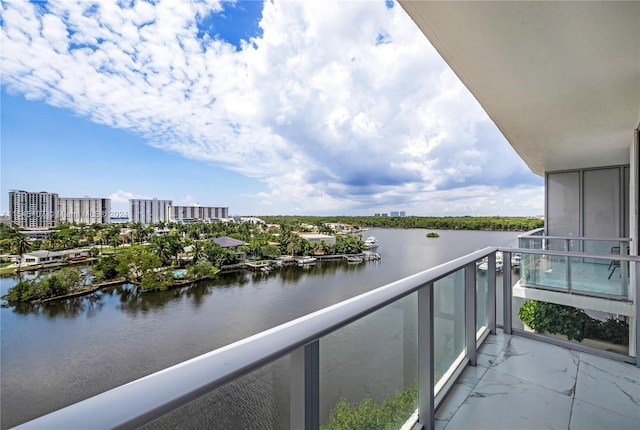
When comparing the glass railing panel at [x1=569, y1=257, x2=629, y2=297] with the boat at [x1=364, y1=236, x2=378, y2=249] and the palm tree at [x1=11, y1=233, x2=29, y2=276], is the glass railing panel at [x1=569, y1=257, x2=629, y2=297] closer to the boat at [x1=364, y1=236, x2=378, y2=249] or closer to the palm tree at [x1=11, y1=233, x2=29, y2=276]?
the palm tree at [x1=11, y1=233, x2=29, y2=276]

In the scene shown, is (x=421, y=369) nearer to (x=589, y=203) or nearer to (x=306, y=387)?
(x=306, y=387)

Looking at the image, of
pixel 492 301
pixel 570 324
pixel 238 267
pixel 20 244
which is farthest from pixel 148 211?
pixel 570 324

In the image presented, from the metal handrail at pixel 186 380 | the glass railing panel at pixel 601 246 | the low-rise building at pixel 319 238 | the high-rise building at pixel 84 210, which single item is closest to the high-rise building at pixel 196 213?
the high-rise building at pixel 84 210

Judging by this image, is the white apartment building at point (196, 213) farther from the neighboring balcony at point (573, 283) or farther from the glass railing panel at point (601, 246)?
the neighboring balcony at point (573, 283)

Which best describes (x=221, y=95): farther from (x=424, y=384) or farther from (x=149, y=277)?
(x=424, y=384)

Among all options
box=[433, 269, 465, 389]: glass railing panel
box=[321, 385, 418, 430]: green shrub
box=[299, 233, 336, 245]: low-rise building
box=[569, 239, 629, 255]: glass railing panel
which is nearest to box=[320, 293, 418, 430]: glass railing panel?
box=[321, 385, 418, 430]: green shrub

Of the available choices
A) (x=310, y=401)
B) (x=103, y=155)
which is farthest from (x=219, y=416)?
(x=103, y=155)
